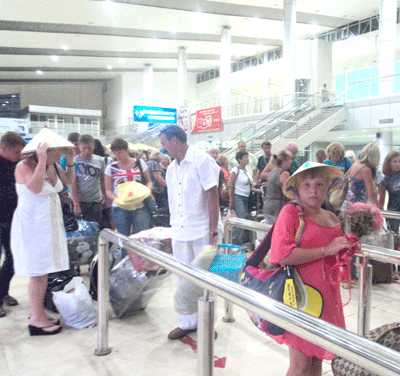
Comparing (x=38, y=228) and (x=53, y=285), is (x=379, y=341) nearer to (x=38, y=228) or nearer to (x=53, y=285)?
(x=38, y=228)

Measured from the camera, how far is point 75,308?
3.25 metres

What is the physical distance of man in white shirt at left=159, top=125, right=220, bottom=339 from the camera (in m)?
2.90

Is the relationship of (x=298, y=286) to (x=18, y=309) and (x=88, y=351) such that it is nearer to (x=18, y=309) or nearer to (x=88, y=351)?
(x=88, y=351)

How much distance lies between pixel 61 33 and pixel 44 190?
21.5 metres

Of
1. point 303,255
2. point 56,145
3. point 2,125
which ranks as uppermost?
point 2,125

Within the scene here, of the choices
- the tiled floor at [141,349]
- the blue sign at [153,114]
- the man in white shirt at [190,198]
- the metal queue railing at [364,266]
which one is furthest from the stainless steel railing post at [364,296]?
the blue sign at [153,114]

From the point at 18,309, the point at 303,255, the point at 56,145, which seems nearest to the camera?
the point at 303,255

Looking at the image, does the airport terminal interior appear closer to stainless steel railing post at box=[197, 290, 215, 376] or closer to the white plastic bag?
the white plastic bag

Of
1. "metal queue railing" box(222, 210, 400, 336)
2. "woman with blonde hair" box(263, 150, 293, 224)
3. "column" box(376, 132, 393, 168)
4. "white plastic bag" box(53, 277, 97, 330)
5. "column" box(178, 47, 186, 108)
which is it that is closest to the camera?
"metal queue railing" box(222, 210, 400, 336)


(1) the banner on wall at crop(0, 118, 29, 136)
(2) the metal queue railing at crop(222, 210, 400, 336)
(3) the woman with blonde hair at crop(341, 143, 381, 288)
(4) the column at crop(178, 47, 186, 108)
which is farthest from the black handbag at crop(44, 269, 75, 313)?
(4) the column at crop(178, 47, 186, 108)

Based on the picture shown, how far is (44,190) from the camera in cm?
303

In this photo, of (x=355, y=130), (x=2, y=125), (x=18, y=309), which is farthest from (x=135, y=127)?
(x=18, y=309)

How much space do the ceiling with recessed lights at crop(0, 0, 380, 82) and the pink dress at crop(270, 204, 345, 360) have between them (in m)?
18.8

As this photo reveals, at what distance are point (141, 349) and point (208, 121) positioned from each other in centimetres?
1986
